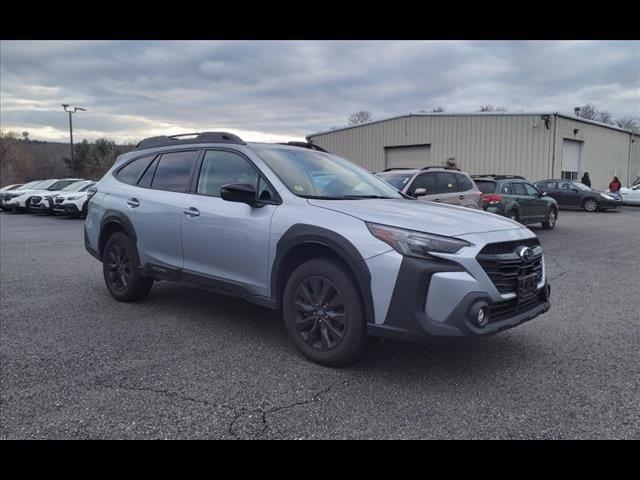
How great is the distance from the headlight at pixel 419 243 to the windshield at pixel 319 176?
0.97m

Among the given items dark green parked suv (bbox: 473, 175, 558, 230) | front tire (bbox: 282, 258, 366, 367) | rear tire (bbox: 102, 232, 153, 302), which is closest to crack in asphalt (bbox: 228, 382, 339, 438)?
front tire (bbox: 282, 258, 366, 367)

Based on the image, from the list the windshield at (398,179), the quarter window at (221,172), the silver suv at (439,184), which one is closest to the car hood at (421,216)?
the quarter window at (221,172)

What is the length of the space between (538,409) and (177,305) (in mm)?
3990

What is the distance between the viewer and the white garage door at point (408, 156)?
1198 inches

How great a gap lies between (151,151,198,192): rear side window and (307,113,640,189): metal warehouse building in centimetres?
2434

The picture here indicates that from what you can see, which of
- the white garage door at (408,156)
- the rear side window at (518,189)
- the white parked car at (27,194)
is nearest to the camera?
the rear side window at (518,189)

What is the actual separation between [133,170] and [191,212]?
1.59 m

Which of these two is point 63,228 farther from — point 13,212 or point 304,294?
point 304,294

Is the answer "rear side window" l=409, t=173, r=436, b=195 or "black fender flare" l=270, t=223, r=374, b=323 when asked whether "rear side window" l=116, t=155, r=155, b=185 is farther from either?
"rear side window" l=409, t=173, r=436, b=195

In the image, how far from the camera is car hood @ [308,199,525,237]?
3.69 meters

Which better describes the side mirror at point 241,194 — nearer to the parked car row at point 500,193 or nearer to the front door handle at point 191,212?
the front door handle at point 191,212

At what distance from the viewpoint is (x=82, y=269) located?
27.2 ft

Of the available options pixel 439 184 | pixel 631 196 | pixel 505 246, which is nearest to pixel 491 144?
pixel 631 196

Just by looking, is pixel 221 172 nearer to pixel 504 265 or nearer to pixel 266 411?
pixel 266 411
